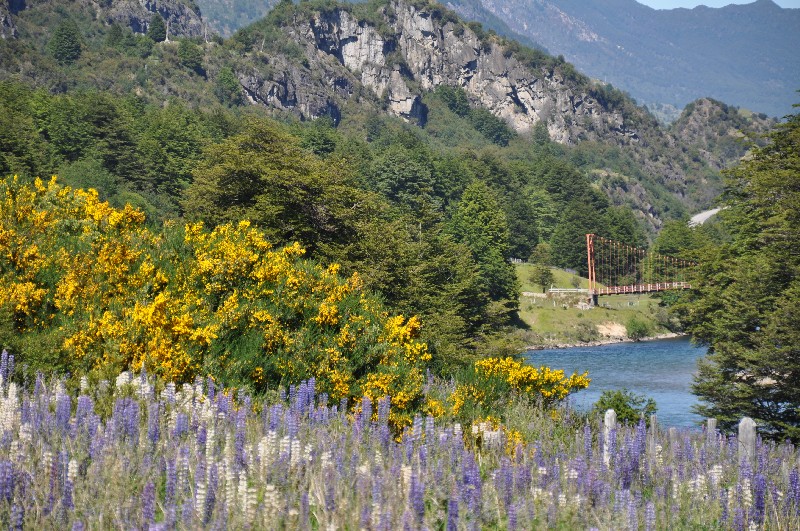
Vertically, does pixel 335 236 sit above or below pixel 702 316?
above

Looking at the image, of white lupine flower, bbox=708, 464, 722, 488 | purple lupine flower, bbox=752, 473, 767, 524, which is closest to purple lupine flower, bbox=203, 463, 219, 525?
purple lupine flower, bbox=752, 473, 767, 524

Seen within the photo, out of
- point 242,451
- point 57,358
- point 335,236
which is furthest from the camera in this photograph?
point 335,236

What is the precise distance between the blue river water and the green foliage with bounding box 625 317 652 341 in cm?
213

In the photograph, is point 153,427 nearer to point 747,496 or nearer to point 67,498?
point 67,498

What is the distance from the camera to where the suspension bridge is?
10138 cm

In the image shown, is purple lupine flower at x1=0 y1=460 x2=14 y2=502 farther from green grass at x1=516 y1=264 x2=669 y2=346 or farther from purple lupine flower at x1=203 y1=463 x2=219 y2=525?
green grass at x1=516 y1=264 x2=669 y2=346

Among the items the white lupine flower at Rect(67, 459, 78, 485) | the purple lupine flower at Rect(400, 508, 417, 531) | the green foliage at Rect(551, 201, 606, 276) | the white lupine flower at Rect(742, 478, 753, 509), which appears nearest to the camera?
the purple lupine flower at Rect(400, 508, 417, 531)

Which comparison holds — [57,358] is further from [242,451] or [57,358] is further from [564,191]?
[564,191]

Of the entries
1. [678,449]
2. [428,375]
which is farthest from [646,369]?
[678,449]

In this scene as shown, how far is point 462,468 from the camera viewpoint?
551cm

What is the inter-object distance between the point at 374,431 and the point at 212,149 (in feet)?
120

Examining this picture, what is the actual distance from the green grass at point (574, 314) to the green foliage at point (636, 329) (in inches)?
35.0

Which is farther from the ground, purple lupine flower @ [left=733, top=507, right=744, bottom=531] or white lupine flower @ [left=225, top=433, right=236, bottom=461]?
white lupine flower @ [left=225, top=433, right=236, bottom=461]

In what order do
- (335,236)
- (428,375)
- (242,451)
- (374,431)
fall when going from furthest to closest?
(335,236)
(428,375)
(374,431)
(242,451)
